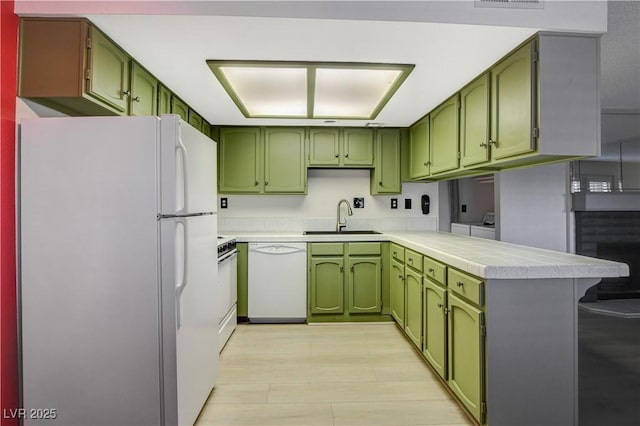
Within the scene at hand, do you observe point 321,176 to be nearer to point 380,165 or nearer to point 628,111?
point 380,165

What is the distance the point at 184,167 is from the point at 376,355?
2102 mm

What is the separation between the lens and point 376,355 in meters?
2.83

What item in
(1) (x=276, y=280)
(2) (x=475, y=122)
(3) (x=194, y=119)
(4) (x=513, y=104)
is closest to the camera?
(4) (x=513, y=104)

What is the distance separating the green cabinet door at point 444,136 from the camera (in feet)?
9.18

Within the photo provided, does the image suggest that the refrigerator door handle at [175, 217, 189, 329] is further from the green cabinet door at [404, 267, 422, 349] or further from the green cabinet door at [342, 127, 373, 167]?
the green cabinet door at [342, 127, 373, 167]

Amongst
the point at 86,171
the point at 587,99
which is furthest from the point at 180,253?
the point at 587,99

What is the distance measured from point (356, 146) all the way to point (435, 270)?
200 cm

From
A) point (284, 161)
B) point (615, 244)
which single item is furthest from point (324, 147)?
point (615, 244)

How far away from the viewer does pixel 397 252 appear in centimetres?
335

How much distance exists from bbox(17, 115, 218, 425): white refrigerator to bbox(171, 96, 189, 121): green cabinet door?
122cm

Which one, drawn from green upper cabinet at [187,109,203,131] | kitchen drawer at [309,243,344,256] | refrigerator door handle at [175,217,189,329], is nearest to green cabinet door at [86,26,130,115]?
refrigerator door handle at [175,217,189,329]

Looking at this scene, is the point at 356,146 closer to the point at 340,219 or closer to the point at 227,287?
the point at 340,219

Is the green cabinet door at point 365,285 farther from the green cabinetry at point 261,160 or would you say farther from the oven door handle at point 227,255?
the oven door handle at point 227,255

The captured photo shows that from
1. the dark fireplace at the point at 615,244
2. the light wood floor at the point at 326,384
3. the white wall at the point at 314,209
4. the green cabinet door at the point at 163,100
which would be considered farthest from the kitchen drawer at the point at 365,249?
the dark fireplace at the point at 615,244
